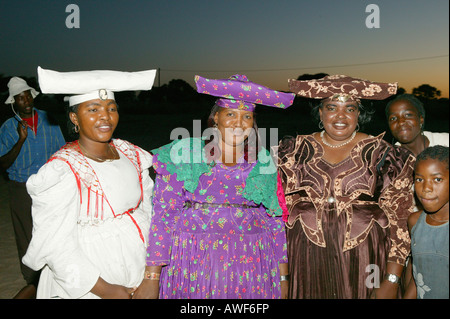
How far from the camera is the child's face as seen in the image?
7.13ft

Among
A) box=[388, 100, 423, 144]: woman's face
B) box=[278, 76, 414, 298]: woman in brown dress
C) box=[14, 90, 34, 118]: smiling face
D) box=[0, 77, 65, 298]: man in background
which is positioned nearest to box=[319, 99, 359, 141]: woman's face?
box=[278, 76, 414, 298]: woman in brown dress

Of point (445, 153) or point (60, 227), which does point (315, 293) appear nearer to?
point (445, 153)

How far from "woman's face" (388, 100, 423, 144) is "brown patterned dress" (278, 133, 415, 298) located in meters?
0.77

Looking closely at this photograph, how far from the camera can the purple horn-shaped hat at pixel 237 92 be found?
2391mm

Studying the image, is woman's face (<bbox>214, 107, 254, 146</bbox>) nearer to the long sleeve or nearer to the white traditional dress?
the long sleeve

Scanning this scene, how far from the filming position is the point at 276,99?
8.24 ft

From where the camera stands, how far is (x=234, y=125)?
2463 millimetres

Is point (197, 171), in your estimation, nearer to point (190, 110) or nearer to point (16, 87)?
point (16, 87)

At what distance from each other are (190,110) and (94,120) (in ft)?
98.7

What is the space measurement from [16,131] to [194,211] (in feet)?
9.73

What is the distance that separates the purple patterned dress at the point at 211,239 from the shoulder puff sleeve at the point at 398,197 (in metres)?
0.88

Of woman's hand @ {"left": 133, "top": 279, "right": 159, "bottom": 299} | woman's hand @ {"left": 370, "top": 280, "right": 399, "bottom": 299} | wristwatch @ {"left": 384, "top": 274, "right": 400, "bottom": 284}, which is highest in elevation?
woman's hand @ {"left": 133, "top": 279, "right": 159, "bottom": 299}

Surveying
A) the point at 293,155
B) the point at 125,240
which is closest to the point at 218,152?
the point at 293,155

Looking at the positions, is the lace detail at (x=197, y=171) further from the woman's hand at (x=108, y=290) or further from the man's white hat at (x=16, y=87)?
the man's white hat at (x=16, y=87)
